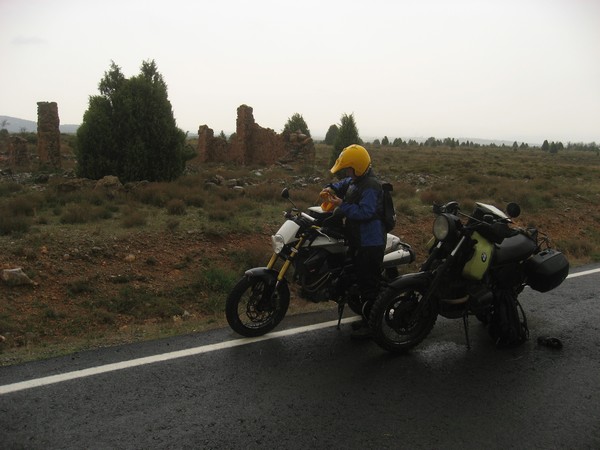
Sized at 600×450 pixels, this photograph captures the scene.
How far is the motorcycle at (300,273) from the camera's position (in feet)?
16.2

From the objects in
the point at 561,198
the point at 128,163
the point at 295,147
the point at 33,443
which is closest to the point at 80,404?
the point at 33,443

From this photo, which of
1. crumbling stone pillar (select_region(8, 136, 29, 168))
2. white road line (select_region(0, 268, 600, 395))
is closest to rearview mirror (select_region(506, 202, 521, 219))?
white road line (select_region(0, 268, 600, 395))

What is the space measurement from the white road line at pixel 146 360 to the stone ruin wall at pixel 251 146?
25.8 metres

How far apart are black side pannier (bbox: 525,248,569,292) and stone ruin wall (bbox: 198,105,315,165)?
85.8 feet

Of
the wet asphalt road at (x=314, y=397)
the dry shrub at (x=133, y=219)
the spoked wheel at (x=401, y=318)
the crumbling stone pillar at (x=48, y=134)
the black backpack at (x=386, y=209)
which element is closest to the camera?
the wet asphalt road at (x=314, y=397)

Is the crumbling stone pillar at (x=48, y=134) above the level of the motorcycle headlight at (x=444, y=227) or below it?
above

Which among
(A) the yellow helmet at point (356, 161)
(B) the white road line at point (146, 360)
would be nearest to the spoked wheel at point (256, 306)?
(B) the white road line at point (146, 360)

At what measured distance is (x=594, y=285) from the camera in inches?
279

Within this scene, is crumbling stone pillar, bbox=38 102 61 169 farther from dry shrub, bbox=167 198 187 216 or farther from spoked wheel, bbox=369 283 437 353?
spoked wheel, bbox=369 283 437 353

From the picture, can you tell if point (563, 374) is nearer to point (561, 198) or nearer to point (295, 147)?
point (561, 198)

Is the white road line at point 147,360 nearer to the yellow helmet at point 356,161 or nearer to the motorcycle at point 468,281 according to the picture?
the motorcycle at point 468,281

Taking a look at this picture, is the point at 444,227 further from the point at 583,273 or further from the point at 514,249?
the point at 583,273

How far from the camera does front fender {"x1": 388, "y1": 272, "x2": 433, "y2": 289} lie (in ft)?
15.1

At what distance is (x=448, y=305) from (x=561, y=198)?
1483 cm
